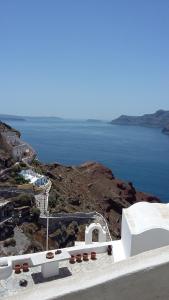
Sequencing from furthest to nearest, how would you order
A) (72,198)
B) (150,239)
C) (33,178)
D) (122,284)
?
(72,198)
(33,178)
(150,239)
(122,284)

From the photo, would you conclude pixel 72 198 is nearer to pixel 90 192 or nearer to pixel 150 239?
pixel 90 192

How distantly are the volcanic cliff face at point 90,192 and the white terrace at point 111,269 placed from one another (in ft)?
51.7

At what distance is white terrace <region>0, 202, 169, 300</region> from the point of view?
2.70 m

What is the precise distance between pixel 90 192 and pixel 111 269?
3889 cm

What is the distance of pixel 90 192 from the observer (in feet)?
137

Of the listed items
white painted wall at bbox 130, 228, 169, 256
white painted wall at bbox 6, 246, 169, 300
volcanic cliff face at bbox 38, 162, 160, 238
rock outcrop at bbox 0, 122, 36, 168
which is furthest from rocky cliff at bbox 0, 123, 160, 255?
white painted wall at bbox 6, 246, 169, 300

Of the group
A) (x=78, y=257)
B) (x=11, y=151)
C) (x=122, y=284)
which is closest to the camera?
(x=122, y=284)

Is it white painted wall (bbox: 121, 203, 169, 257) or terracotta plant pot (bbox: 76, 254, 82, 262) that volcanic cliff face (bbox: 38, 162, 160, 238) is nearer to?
white painted wall (bbox: 121, 203, 169, 257)

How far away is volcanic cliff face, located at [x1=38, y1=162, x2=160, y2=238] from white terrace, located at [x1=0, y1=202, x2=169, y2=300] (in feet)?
51.7

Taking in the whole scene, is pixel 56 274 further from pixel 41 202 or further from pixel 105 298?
pixel 41 202

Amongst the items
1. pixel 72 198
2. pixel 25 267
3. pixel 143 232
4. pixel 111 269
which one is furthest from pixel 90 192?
pixel 111 269

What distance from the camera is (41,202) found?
92.3 ft

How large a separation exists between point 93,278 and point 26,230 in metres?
22.1

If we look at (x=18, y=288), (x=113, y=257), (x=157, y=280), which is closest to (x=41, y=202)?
(x=113, y=257)
